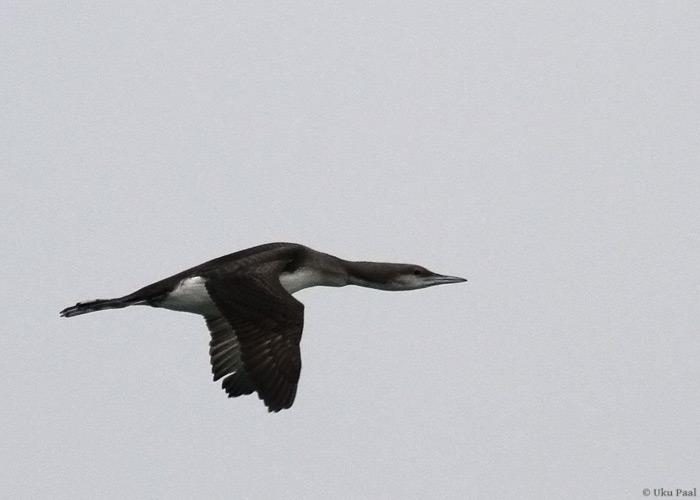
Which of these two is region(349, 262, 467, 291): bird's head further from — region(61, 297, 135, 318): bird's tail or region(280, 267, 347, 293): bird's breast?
region(61, 297, 135, 318): bird's tail

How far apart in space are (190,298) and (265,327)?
70.3 inches

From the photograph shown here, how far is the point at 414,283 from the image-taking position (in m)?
19.0

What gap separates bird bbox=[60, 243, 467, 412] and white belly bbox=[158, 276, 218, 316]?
0.04 ft

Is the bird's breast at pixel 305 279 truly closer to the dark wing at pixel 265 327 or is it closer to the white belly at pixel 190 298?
the dark wing at pixel 265 327

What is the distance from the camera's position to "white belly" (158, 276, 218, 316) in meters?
17.1

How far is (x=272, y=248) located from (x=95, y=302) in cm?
221

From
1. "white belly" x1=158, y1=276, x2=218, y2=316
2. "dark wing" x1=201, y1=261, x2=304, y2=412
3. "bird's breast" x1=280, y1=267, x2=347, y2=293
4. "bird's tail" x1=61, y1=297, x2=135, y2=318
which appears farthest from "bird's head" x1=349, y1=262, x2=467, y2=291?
"bird's tail" x1=61, y1=297, x2=135, y2=318

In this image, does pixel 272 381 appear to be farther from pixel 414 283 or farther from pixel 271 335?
pixel 414 283

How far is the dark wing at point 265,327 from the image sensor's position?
1527 centimetres

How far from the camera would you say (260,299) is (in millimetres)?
16094

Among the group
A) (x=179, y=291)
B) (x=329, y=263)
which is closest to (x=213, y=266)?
(x=179, y=291)

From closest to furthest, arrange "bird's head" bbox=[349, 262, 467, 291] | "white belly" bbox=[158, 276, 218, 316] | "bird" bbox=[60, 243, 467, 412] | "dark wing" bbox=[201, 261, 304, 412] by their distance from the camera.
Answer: "dark wing" bbox=[201, 261, 304, 412] → "bird" bbox=[60, 243, 467, 412] → "white belly" bbox=[158, 276, 218, 316] → "bird's head" bbox=[349, 262, 467, 291]

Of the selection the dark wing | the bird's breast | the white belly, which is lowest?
the dark wing

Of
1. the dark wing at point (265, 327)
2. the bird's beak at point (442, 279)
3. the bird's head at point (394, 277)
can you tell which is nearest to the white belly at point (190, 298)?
the dark wing at point (265, 327)
